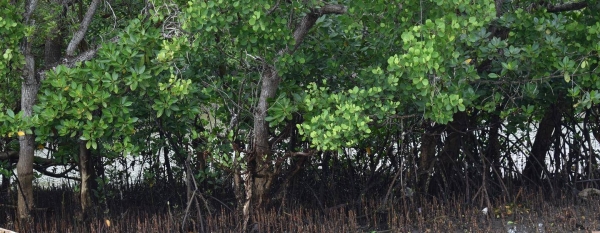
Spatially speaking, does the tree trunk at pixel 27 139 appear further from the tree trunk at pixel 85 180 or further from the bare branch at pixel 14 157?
the tree trunk at pixel 85 180

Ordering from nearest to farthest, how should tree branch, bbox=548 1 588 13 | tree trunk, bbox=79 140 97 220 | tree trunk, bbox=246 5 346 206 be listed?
tree trunk, bbox=246 5 346 206 → tree branch, bbox=548 1 588 13 → tree trunk, bbox=79 140 97 220

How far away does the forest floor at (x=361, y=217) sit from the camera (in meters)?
6.31

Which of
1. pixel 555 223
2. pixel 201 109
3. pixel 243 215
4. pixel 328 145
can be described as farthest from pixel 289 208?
pixel 555 223

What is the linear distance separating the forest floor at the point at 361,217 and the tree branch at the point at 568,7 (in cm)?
146

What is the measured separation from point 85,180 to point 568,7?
3.72 metres

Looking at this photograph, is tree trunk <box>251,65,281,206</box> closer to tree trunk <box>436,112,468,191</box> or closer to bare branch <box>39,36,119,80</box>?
bare branch <box>39,36,119,80</box>

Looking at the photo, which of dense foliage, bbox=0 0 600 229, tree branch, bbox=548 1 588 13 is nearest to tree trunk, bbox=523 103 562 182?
dense foliage, bbox=0 0 600 229

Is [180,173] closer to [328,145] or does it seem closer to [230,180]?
[230,180]

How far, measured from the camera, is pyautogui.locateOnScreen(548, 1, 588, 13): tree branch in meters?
5.87

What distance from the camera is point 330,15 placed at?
5.93 metres

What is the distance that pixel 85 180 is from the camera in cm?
666

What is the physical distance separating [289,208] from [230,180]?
2.42ft

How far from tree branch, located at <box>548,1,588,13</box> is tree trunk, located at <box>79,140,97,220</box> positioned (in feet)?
11.4

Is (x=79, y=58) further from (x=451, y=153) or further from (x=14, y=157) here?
(x=451, y=153)
